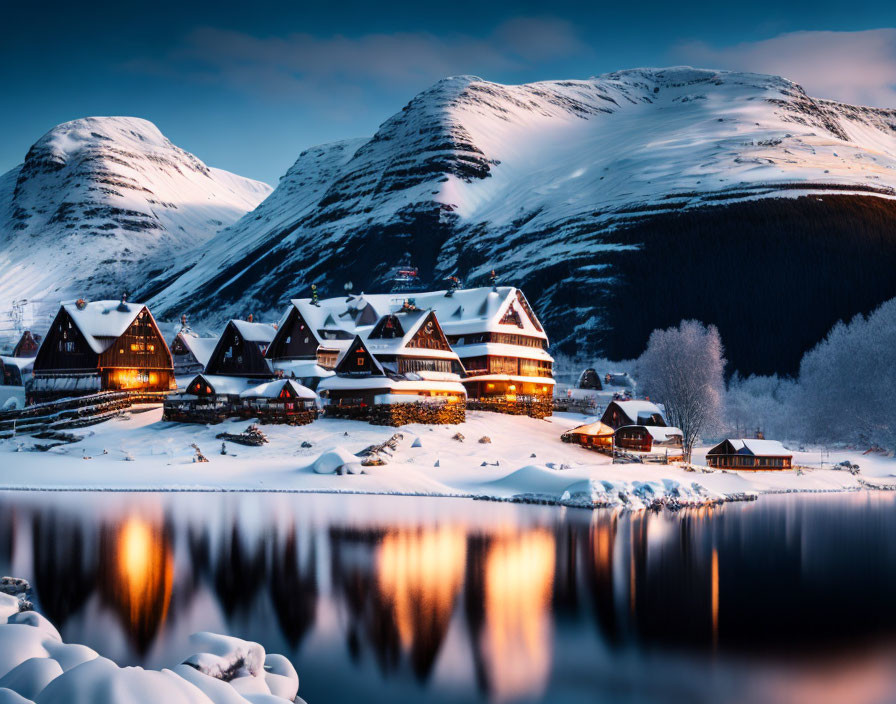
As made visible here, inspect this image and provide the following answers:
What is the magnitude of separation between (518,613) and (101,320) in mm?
69640

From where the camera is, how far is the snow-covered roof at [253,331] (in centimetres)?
8644

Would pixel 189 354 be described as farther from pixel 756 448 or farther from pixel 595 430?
pixel 756 448

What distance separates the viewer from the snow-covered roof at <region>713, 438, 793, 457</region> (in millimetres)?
75000

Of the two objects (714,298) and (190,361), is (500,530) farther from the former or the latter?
(714,298)

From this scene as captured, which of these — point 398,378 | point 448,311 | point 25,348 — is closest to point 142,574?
point 398,378

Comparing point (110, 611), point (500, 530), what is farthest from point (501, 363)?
point (110, 611)

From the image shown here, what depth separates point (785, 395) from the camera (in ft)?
424

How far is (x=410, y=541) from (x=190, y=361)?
7079cm

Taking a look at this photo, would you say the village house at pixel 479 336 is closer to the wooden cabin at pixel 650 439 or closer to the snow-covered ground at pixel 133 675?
the wooden cabin at pixel 650 439

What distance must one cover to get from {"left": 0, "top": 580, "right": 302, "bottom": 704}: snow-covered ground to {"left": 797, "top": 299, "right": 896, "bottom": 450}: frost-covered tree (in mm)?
89877

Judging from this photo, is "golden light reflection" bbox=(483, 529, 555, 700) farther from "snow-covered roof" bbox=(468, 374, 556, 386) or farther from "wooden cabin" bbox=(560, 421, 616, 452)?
"snow-covered roof" bbox=(468, 374, 556, 386)

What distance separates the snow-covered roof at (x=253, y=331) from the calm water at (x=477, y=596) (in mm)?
40374

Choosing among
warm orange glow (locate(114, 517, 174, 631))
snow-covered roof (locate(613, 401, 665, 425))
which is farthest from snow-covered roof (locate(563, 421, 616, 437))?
warm orange glow (locate(114, 517, 174, 631))

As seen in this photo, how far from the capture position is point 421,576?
30469 millimetres
